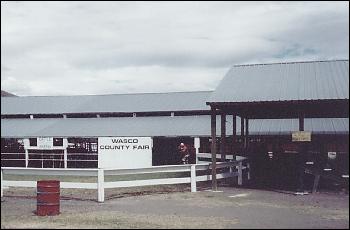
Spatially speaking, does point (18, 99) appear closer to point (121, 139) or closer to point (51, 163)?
point (51, 163)

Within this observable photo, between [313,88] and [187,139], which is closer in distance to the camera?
[313,88]

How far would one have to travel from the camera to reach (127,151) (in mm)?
24625

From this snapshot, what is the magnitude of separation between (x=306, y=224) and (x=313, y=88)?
7.45 m

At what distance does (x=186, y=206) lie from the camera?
40.2ft

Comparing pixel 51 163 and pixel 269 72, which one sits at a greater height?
pixel 269 72

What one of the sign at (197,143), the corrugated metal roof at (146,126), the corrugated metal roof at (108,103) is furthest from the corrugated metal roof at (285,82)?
the corrugated metal roof at (108,103)

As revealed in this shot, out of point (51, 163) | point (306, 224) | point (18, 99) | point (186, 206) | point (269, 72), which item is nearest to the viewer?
point (306, 224)

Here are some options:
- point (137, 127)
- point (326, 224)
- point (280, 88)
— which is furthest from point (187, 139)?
point (326, 224)

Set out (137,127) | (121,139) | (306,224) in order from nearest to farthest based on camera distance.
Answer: (306,224)
(121,139)
(137,127)

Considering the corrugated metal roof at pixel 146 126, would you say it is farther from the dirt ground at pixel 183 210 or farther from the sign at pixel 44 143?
the dirt ground at pixel 183 210

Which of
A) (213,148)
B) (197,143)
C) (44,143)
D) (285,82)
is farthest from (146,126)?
(213,148)

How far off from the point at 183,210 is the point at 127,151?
13.4 meters

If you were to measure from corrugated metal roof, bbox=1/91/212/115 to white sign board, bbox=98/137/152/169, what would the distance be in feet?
36.0

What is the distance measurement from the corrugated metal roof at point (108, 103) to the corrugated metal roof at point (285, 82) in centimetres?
1471
